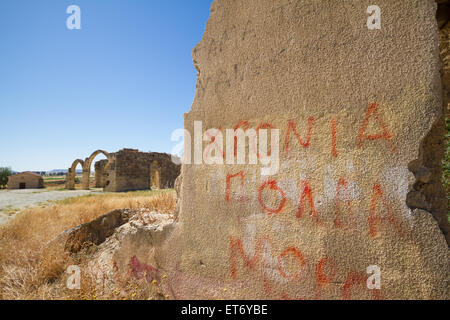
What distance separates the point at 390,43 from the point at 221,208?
61.3 inches

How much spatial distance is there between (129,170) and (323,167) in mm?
14868

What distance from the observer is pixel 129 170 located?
14867 mm

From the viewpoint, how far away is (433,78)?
1.34m

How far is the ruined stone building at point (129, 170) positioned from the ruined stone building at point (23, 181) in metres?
4.18

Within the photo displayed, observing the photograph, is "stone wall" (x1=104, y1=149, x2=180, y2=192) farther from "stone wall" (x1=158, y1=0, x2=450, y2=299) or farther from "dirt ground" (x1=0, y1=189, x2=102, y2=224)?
"stone wall" (x1=158, y1=0, x2=450, y2=299)

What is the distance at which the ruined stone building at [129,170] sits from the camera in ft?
46.7

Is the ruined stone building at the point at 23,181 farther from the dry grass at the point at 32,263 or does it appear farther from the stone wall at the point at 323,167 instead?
the stone wall at the point at 323,167

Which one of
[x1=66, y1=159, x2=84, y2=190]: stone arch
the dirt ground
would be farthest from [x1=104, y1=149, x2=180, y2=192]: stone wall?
[x1=66, y1=159, x2=84, y2=190]: stone arch

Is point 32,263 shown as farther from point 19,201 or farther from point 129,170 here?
point 129,170

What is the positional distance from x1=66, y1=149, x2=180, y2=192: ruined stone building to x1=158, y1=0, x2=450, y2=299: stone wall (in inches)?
535

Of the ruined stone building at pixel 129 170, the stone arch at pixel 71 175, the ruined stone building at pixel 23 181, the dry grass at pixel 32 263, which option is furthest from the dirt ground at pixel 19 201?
the ruined stone building at pixel 23 181

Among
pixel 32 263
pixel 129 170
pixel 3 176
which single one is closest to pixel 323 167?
pixel 32 263
